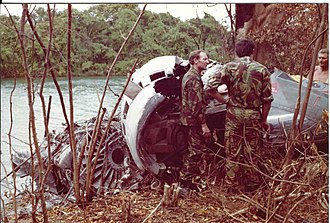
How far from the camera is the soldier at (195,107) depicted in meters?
2.59

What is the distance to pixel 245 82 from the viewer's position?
2.60 meters

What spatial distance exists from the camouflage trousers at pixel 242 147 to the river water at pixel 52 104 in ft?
1.65

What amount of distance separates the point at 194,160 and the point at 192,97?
10.8 inches

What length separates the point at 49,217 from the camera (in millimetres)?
2658

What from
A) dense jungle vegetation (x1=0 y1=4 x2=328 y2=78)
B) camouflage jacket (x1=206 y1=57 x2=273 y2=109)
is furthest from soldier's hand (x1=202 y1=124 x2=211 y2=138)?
dense jungle vegetation (x1=0 y1=4 x2=328 y2=78)

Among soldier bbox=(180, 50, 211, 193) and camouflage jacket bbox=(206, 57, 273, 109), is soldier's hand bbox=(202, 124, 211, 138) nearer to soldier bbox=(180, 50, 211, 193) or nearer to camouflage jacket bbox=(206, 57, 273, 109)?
soldier bbox=(180, 50, 211, 193)

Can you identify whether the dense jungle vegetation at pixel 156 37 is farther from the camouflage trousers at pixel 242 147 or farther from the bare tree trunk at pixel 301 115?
the camouflage trousers at pixel 242 147

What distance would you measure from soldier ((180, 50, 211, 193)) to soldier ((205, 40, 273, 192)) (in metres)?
0.06

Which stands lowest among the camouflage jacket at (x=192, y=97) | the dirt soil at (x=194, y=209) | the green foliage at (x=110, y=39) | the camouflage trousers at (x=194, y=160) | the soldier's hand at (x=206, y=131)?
the dirt soil at (x=194, y=209)

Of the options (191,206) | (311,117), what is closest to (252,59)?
(311,117)

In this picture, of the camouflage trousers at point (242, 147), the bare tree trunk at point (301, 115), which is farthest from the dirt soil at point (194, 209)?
the bare tree trunk at point (301, 115)

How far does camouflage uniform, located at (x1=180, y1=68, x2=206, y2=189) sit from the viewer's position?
8.52 feet

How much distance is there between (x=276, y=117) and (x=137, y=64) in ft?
2.07

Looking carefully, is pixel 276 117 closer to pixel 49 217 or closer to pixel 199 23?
pixel 199 23
